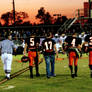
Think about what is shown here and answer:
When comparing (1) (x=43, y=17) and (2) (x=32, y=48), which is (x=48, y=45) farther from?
(1) (x=43, y=17)

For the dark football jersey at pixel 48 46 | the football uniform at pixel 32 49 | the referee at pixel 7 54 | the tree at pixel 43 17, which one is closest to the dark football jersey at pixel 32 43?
the football uniform at pixel 32 49

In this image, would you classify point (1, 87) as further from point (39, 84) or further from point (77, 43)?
point (77, 43)

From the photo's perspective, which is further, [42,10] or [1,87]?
[42,10]

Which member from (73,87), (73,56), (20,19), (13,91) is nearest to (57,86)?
(73,87)

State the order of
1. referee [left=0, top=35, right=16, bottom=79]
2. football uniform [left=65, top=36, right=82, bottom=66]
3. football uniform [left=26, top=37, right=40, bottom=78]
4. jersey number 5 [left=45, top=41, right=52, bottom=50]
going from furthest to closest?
football uniform [left=26, top=37, right=40, bottom=78], jersey number 5 [left=45, top=41, right=52, bottom=50], football uniform [left=65, top=36, right=82, bottom=66], referee [left=0, top=35, right=16, bottom=79]

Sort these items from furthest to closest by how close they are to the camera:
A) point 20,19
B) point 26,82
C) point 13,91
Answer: point 20,19
point 26,82
point 13,91

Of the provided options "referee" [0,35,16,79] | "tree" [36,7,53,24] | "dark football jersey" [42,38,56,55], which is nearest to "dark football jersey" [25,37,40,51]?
"dark football jersey" [42,38,56,55]

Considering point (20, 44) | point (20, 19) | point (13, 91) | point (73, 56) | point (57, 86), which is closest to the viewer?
point (13, 91)

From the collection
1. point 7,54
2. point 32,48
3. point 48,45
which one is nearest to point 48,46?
point 48,45

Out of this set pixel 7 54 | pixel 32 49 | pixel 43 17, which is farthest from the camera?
pixel 43 17

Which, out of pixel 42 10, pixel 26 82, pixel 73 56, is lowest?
pixel 26 82

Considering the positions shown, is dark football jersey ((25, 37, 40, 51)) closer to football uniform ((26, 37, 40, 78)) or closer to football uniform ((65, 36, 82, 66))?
football uniform ((26, 37, 40, 78))

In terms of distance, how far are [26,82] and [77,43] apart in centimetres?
259

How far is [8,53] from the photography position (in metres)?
12.5
